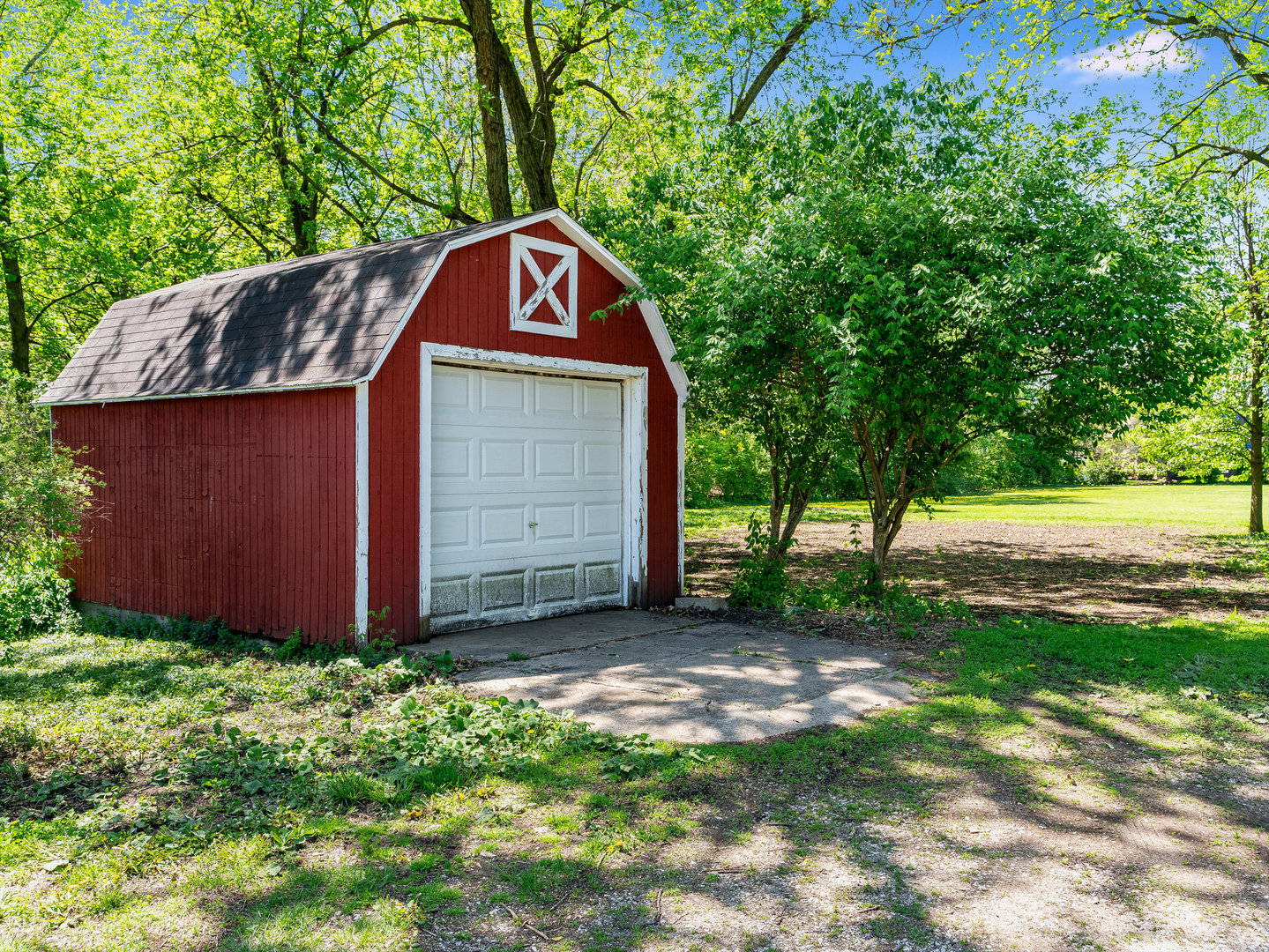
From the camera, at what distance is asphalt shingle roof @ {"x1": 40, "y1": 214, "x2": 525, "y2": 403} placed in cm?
774

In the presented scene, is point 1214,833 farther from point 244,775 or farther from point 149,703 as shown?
point 149,703

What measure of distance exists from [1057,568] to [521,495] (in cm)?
1031

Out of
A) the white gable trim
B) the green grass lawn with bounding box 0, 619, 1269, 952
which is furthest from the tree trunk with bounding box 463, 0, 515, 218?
the green grass lawn with bounding box 0, 619, 1269, 952

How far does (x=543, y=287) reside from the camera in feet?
29.3

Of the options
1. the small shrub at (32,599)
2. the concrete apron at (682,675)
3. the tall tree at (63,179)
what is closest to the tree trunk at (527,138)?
the tall tree at (63,179)

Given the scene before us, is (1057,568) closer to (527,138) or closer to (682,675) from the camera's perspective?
(682,675)

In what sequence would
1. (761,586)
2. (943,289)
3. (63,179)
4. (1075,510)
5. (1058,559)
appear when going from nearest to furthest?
1. (943,289)
2. (761,586)
3. (63,179)
4. (1058,559)
5. (1075,510)

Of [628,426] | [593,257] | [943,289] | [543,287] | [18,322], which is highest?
[18,322]

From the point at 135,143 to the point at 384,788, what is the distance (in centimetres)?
1603

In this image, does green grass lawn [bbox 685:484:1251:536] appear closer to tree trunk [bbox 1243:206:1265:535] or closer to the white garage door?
tree trunk [bbox 1243:206:1265:535]

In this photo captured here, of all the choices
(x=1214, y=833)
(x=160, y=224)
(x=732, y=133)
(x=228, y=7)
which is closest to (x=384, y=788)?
(x=1214, y=833)

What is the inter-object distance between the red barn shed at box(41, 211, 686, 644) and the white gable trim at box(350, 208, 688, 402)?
0.02m

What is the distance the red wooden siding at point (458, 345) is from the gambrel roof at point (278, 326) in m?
0.18

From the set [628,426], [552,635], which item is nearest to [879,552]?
[628,426]
